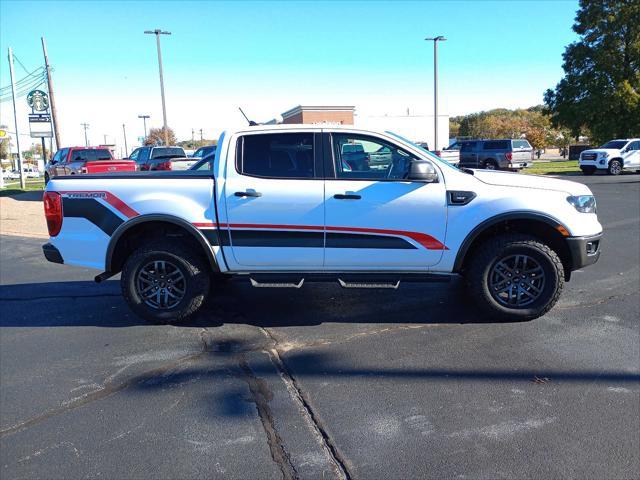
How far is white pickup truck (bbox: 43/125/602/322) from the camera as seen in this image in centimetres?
499

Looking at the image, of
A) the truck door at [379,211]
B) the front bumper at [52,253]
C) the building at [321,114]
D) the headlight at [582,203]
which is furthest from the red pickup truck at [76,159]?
the building at [321,114]

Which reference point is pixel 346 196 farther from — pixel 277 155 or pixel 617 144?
pixel 617 144

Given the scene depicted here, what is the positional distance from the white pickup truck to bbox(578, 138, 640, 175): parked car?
81.5 feet

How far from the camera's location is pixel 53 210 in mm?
5219

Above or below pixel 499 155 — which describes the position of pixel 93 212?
below

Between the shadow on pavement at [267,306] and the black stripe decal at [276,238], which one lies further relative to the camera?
the shadow on pavement at [267,306]

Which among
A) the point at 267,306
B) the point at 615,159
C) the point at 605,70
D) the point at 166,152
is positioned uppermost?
the point at 605,70

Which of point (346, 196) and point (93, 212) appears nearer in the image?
point (346, 196)

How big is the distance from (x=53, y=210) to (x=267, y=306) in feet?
7.87

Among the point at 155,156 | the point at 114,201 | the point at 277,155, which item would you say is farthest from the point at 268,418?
the point at 155,156

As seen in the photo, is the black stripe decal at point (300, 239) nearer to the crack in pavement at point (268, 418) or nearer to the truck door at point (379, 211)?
the truck door at point (379, 211)

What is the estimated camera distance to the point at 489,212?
497cm

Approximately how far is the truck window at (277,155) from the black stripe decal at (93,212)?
52.7 inches

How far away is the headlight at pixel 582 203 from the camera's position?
16.7 ft
